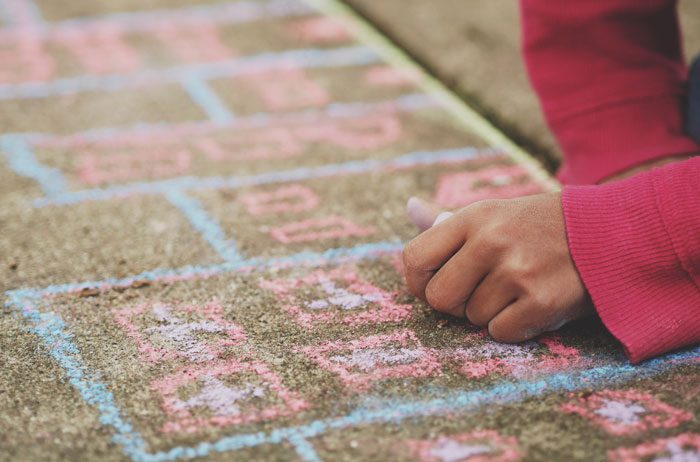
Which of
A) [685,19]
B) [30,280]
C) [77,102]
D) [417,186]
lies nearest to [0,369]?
[30,280]

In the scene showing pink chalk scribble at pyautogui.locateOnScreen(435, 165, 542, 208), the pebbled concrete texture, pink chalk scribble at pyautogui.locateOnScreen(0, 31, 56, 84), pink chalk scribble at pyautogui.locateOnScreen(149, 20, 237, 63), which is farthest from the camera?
pink chalk scribble at pyautogui.locateOnScreen(149, 20, 237, 63)

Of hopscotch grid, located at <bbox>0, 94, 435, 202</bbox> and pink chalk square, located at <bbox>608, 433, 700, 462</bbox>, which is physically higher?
hopscotch grid, located at <bbox>0, 94, 435, 202</bbox>

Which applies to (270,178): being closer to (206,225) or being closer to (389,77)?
(206,225)

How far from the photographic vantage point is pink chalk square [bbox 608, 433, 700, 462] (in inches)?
44.6

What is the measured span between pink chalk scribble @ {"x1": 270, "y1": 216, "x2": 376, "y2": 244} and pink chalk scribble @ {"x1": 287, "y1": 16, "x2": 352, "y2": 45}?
1.04 m

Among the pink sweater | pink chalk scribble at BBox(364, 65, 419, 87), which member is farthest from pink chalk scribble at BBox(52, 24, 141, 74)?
the pink sweater

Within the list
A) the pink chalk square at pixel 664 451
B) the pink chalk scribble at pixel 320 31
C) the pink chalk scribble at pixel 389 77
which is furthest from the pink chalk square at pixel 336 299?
the pink chalk scribble at pixel 320 31

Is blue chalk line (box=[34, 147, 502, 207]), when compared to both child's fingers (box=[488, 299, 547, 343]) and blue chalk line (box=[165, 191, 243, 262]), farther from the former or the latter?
child's fingers (box=[488, 299, 547, 343])

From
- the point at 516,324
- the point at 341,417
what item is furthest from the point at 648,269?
the point at 341,417

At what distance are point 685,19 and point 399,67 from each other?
2.80 feet

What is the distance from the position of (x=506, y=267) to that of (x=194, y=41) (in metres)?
1.63

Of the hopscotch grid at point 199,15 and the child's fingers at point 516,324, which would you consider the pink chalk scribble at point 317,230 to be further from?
the hopscotch grid at point 199,15

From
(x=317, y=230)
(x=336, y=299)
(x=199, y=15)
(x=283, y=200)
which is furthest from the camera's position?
(x=199, y=15)

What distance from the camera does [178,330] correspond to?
1.41 metres
